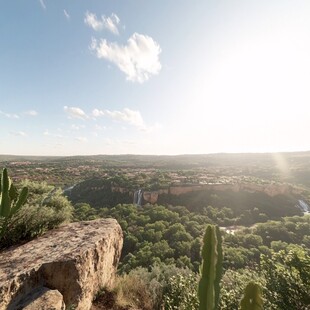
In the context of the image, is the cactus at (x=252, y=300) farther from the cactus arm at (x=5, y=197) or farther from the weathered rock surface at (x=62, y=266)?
the cactus arm at (x=5, y=197)

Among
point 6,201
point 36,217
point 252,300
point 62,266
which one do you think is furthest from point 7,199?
point 252,300

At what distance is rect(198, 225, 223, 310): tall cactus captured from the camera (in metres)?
2.39

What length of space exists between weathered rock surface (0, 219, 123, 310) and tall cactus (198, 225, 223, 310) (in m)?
3.23

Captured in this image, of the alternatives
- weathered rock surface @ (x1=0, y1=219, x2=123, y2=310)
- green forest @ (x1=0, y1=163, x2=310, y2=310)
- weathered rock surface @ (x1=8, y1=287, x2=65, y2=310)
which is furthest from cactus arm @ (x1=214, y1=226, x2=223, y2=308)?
weathered rock surface @ (x1=0, y1=219, x2=123, y2=310)

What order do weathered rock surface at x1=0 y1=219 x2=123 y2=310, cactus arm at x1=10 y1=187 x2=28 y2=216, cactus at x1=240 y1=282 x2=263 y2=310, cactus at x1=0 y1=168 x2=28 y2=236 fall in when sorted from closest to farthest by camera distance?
cactus at x1=240 y1=282 x2=263 y2=310 < weathered rock surface at x1=0 y1=219 x2=123 y2=310 < cactus at x1=0 y1=168 x2=28 y2=236 < cactus arm at x1=10 y1=187 x2=28 y2=216

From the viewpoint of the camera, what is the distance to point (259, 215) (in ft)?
156

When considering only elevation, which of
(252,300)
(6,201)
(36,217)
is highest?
(6,201)

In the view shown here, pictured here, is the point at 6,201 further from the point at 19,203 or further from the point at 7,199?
the point at 19,203

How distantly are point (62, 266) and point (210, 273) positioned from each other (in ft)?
11.2

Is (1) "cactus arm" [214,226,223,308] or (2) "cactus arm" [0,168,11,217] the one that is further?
(2) "cactus arm" [0,168,11,217]

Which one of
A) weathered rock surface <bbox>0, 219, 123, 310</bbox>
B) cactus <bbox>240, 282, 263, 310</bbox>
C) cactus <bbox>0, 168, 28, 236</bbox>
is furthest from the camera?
cactus <bbox>0, 168, 28, 236</bbox>

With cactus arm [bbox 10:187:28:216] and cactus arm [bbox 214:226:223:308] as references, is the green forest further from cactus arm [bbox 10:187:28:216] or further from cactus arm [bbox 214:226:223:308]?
cactus arm [bbox 214:226:223:308]

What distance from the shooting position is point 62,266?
15.4 feet

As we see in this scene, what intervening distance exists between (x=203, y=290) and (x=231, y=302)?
5.16m
